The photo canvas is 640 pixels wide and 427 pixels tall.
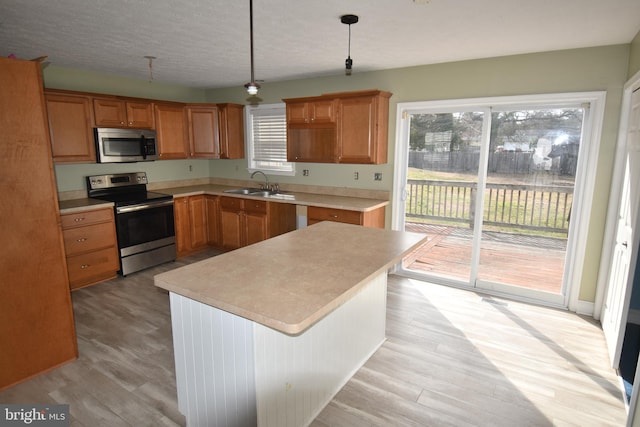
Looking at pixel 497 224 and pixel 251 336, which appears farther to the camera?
pixel 497 224

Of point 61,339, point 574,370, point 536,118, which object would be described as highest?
point 536,118

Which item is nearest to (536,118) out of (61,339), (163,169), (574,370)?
(574,370)

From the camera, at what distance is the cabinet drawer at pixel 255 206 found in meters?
4.61

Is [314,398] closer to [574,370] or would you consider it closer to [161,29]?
[574,370]

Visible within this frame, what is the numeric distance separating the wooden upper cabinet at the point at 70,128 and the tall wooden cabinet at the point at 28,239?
5.75ft

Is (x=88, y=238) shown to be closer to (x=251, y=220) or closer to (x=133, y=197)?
Result: (x=133, y=197)

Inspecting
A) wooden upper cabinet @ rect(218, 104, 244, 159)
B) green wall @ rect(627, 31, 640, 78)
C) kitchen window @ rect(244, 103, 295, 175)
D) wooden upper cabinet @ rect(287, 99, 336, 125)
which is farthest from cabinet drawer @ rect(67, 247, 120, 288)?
green wall @ rect(627, 31, 640, 78)

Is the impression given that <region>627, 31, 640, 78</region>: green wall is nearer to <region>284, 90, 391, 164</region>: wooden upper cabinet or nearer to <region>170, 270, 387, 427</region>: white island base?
<region>284, 90, 391, 164</region>: wooden upper cabinet

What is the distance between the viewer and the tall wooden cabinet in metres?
2.20

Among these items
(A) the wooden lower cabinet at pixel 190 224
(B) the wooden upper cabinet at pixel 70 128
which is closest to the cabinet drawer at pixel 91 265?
(A) the wooden lower cabinet at pixel 190 224

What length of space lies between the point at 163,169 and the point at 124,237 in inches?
56.8

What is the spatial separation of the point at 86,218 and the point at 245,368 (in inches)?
125

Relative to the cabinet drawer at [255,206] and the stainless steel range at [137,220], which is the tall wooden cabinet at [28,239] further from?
the cabinet drawer at [255,206]

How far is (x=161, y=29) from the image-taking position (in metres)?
2.73
